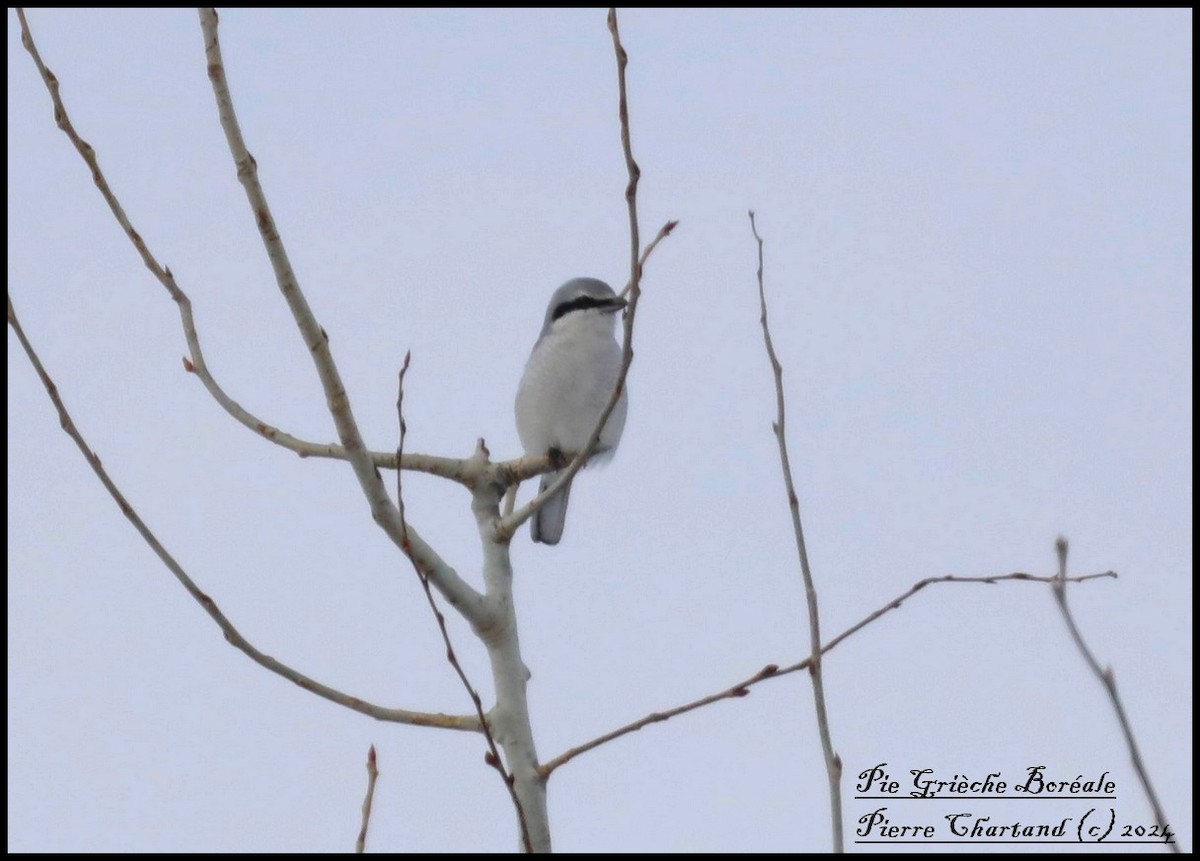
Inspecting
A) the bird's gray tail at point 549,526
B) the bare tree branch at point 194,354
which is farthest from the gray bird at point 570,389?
the bare tree branch at point 194,354

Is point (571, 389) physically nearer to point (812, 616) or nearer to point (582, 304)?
point (582, 304)

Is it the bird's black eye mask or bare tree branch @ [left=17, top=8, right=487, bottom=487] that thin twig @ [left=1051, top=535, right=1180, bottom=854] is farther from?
the bird's black eye mask

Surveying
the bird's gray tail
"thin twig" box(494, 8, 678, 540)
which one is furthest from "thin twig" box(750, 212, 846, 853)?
the bird's gray tail

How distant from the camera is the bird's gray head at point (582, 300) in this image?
18.6ft

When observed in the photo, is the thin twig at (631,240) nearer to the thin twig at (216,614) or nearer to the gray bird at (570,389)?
the thin twig at (216,614)

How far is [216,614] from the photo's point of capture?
2332mm

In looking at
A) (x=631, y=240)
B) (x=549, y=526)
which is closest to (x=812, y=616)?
(x=631, y=240)

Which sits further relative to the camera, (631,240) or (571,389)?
(571,389)

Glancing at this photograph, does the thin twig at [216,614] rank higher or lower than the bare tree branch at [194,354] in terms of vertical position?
lower

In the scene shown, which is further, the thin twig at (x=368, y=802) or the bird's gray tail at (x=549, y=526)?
the bird's gray tail at (x=549, y=526)

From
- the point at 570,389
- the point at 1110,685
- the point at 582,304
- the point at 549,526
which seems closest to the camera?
the point at 1110,685

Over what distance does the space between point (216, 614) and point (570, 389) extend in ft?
10.4

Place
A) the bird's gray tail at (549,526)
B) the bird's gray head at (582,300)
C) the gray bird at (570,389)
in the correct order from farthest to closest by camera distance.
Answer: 1. the bird's gray head at (582,300)
2. the gray bird at (570,389)
3. the bird's gray tail at (549,526)

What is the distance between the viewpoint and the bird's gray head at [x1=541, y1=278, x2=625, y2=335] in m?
5.67
